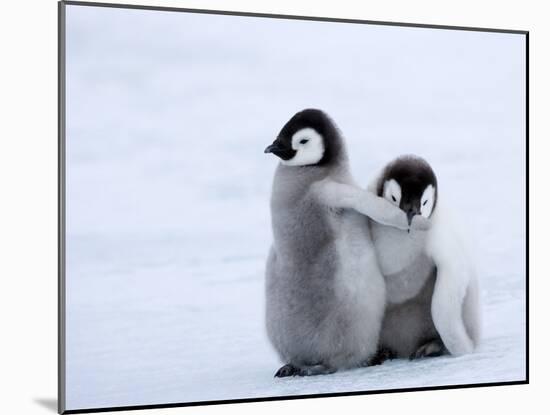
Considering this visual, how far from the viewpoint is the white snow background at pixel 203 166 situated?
3.46 meters

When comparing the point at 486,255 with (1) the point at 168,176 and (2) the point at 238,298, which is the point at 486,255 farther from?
(1) the point at 168,176

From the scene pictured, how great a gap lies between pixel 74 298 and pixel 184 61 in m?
0.81

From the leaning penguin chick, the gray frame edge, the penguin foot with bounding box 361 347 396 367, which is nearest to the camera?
the gray frame edge

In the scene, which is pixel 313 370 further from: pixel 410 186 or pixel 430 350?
pixel 410 186

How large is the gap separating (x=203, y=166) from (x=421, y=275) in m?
0.84

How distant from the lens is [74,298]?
345 centimetres

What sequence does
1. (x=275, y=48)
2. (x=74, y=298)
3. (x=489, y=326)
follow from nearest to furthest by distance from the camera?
(x=74, y=298)
(x=275, y=48)
(x=489, y=326)

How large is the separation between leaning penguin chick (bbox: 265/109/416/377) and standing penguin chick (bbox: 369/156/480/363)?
10 cm

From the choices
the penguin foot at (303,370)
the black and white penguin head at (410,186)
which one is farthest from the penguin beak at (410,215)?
the penguin foot at (303,370)

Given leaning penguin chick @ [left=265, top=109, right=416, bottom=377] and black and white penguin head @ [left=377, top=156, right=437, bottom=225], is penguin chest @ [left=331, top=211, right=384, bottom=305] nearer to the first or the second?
leaning penguin chick @ [left=265, top=109, right=416, bottom=377]

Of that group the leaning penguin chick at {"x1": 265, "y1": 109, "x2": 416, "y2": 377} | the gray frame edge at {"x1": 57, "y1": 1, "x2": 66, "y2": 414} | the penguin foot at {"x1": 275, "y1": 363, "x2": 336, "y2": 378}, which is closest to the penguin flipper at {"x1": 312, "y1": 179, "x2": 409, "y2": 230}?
the leaning penguin chick at {"x1": 265, "y1": 109, "x2": 416, "y2": 377}

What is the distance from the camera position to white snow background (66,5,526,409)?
11.4ft

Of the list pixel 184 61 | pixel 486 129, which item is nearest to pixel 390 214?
pixel 486 129

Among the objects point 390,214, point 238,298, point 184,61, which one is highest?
point 184,61
